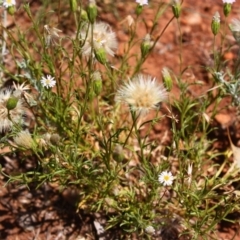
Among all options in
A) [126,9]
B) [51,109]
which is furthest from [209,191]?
[126,9]

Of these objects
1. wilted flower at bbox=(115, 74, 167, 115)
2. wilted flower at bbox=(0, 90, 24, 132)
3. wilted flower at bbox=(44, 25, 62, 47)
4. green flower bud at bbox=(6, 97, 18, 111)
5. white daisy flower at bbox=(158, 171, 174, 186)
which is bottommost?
white daisy flower at bbox=(158, 171, 174, 186)

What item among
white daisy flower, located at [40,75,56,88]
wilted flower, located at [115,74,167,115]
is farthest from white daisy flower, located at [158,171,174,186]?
white daisy flower, located at [40,75,56,88]

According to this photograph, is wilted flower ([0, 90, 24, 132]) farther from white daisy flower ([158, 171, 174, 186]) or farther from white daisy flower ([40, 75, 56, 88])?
white daisy flower ([158, 171, 174, 186])

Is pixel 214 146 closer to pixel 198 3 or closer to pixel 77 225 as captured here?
pixel 77 225

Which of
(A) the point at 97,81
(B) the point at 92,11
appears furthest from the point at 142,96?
(B) the point at 92,11

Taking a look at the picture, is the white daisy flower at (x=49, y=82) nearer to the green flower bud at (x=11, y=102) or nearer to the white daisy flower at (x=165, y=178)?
the green flower bud at (x=11, y=102)

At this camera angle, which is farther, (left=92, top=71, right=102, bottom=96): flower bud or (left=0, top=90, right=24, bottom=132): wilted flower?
(left=0, top=90, right=24, bottom=132): wilted flower

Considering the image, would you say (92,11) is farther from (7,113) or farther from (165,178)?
(165,178)

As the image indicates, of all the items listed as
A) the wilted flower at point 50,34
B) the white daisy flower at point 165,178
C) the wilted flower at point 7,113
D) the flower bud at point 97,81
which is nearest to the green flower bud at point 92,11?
the flower bud at point 97,81
